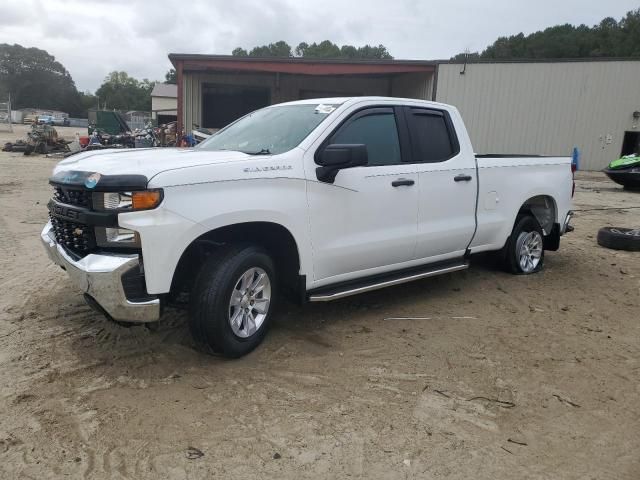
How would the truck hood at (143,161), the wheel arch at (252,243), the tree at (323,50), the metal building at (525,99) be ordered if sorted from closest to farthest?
the truck hood at (143,161)
the wheel arch at (252,243)
the metal building at (525,99)
the tree at (323,50)

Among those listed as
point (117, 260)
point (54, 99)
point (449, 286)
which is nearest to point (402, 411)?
point (117, 260)

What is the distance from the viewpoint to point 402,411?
3365mm

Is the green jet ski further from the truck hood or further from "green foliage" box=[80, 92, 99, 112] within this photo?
"green foliage" box=[80, 92, 99, 112]

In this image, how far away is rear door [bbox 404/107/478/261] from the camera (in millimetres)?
5070

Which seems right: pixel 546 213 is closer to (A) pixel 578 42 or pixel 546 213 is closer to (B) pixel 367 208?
(B) pixel 367 208

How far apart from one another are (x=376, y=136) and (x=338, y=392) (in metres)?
2.29

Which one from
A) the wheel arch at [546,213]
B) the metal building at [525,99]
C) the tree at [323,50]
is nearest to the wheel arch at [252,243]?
the wheel arch at [546,213]

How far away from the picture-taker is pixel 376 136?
4.79m

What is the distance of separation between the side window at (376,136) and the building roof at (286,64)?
15.7 meters

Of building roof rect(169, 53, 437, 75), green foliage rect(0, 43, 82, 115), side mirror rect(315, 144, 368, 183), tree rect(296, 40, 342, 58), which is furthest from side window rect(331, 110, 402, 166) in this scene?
green foliage rect(0, 43, 82, 115)

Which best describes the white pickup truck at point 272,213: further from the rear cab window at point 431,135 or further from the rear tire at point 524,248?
the rear tire at point 524,248

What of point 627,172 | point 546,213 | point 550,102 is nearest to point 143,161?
point 546,213

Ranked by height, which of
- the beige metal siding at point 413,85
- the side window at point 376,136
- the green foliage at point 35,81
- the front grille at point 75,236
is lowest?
the front grille at point 75,236

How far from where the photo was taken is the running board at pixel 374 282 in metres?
4.34
